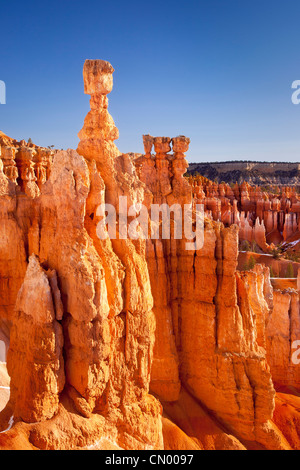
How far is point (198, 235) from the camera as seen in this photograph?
1121 cm

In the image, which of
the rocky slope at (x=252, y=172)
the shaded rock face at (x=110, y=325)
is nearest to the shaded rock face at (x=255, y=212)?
the shaded rock face at (x=110, y=325)

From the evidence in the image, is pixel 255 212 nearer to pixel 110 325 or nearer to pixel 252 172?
pixel 110 325

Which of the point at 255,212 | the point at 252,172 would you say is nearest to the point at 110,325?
the point at 255,212

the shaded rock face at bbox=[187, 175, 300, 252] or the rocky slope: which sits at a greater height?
the rocky slope

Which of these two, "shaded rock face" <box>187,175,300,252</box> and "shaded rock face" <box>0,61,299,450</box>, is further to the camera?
"shaded rock face" <box>187,175,300,252</box>

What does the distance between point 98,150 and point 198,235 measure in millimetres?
4400

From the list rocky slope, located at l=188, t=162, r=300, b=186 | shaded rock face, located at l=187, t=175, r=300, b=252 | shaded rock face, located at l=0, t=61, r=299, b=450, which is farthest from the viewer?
rocky slope, located at l=188, t=162, r=300, b=186

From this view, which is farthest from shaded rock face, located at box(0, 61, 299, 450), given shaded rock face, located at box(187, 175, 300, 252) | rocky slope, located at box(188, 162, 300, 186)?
rocky slope, located at box(188, 162, 300, 186)

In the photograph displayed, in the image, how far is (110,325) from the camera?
23.0 feet

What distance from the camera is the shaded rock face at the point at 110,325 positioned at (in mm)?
6285

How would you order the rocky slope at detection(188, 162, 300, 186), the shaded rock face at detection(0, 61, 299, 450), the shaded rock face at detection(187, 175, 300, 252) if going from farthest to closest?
the rocky slope at detection(188, 162, 300, 186) < the shaded rock face at detection(187, 175, 300, 252) < the shaded rock face at detection(0, 61, 299, 450)

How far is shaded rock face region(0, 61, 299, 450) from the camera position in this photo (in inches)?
247

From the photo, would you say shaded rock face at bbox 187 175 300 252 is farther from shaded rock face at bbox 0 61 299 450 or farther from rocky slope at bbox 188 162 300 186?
rocky slope at bbox 188 162 300 186
